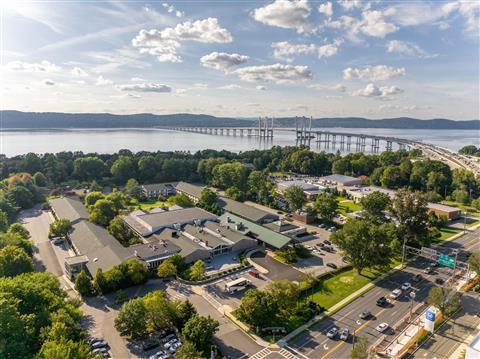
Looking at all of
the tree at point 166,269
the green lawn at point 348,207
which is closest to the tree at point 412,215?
the green lawn at point 348,207

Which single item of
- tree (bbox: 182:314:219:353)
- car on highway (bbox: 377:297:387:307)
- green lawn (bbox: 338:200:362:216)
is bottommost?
car on highway (bbox: 377:297:387:307)

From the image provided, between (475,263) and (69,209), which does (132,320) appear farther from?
(69,209)

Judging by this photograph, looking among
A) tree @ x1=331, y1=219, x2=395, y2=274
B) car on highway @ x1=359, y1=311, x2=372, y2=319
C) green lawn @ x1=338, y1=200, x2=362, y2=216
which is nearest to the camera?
car on highway @ x1=359, y1=311, x2=372, y2=319

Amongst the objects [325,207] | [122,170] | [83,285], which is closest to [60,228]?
[83,285]

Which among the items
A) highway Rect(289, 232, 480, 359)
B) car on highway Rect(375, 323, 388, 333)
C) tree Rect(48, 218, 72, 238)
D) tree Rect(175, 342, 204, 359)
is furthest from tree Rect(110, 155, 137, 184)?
car on highway Rect(375, 323, 388, 333)

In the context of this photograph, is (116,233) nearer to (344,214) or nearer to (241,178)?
(241,178)

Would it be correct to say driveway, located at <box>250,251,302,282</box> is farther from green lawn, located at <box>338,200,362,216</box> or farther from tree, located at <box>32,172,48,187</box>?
tree, located at <box>32,172,48,187</box>

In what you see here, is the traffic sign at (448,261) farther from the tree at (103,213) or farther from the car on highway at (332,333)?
the tree at (103,213)
